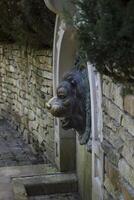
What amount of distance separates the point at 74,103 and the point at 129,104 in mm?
1514

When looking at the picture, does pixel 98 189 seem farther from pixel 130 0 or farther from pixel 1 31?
pixel 1 31

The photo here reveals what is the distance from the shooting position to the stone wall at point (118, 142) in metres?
2.52

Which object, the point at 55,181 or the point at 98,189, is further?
the point at 55,181

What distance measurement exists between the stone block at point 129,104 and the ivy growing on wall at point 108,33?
0.34m

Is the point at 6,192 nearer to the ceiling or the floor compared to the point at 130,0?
nearer to the floor

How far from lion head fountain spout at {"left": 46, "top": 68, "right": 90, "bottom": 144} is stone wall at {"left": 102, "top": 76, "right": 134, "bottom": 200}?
0.82 meters

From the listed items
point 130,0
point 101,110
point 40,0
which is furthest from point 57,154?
point 130,0

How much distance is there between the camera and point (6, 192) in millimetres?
4324

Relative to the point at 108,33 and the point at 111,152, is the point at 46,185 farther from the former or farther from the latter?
the point at 108,33

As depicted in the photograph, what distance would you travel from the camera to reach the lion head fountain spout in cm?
394

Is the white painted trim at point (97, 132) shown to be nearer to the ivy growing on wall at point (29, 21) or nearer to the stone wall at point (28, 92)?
the ivy growing on wall at point (29, 21)

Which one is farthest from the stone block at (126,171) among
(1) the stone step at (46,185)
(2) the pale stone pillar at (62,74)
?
(2) the pale stone pillar at (62,74)

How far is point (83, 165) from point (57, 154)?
74 cm

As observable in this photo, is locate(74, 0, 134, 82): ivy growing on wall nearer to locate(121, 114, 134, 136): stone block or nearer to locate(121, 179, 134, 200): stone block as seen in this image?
locate(121, 114, 134, 136): stone block
